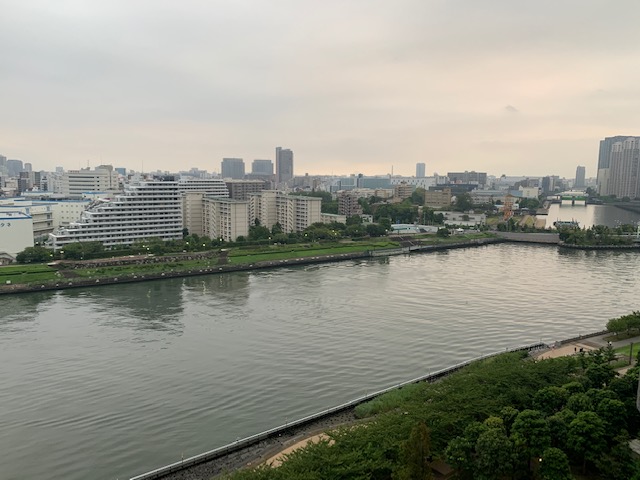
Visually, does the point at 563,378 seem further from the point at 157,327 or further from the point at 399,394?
the point at 157,327

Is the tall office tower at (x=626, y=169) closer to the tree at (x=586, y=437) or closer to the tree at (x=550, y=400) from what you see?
the tree at (x=550, y=400)

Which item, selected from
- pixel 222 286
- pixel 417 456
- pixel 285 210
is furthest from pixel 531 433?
pixel 285 210

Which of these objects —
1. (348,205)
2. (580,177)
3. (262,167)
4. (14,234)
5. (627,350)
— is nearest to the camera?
(627,350)

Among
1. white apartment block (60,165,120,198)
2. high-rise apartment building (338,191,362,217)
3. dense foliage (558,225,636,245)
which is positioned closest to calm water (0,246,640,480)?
dense foliage (558,225,636,245)

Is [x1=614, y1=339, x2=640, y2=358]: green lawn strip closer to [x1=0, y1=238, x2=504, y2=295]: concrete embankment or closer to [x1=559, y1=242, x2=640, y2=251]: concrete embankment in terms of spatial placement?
[x1=0, y1=238, x2=504, y2=295]: concrete embankment

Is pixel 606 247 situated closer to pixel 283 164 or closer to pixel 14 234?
pixel 14 234

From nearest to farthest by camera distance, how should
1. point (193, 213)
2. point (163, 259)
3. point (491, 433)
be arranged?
1. point (491, 433)
2. point (163, 259)
3. point (193, 213)
